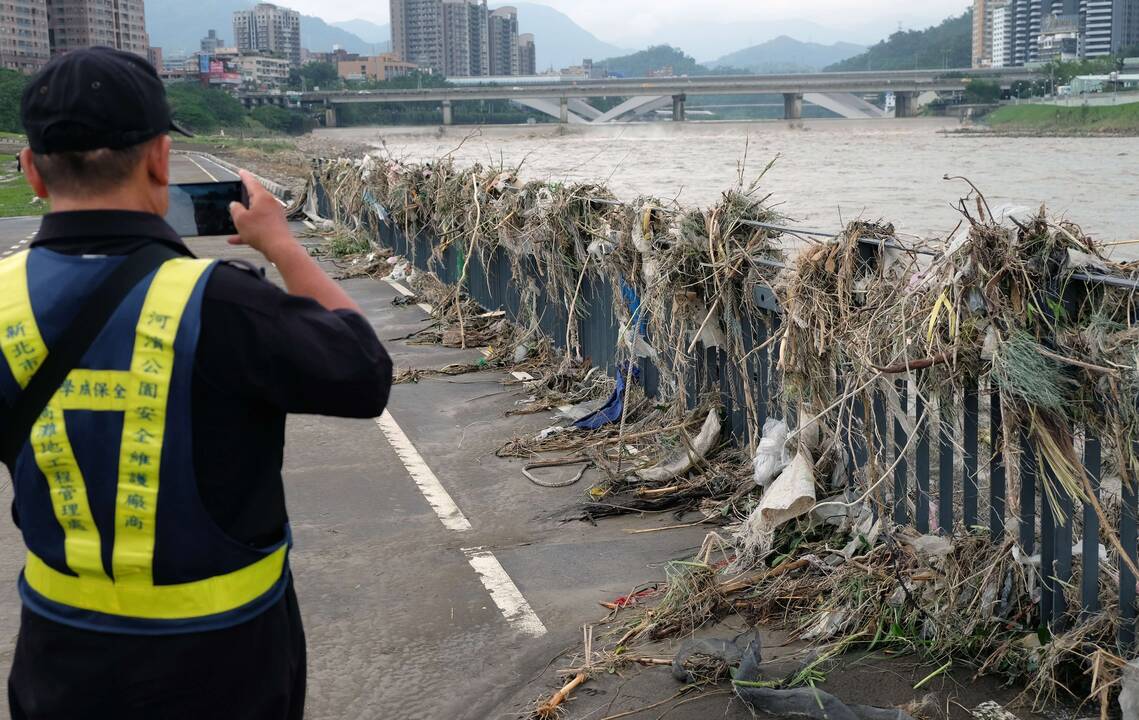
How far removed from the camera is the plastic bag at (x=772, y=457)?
6.00 metres

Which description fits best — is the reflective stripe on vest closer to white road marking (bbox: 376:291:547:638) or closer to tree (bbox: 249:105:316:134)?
white road marking (bbox: 376:291:547:638)

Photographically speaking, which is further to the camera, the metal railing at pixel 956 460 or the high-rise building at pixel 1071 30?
the high-rise building at pixel 1071 30

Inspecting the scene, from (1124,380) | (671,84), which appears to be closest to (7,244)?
(1124,380)

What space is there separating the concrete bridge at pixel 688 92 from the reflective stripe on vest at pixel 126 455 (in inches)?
3994

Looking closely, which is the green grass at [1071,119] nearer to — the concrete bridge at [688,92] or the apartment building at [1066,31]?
the concrete bridge at [688,92]

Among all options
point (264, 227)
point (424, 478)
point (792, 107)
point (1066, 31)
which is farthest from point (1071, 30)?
point (264, 227)

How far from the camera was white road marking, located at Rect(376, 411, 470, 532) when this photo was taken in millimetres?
6727

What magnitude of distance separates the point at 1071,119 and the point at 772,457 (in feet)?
248

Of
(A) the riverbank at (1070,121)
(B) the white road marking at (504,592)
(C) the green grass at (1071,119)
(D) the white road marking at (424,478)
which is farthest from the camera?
(C) the green grass at (1071,119)

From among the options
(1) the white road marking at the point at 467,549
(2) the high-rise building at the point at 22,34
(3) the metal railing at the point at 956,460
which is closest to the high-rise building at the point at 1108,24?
(2) the high-rise building at the point at 22,34

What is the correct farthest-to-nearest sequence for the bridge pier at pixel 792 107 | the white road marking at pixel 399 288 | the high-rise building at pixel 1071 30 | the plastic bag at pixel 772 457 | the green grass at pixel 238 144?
the high-rise building at pixel 1071 30, the bridge pier at pixel 792 107, the green grass at pixel 238 144, the white road marking at pixel 399 288, the plastic bag at pixel 772 457

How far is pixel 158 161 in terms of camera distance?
7.86 ft

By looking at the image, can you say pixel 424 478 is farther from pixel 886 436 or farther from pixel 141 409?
pixel 141 409

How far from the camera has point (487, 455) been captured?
8031 millimetres
